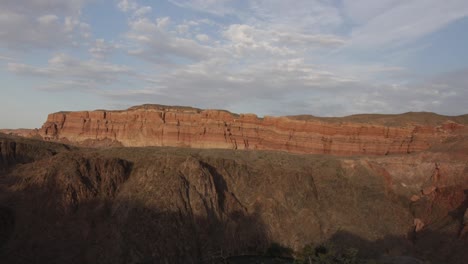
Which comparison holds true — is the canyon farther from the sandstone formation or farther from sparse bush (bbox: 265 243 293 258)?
sparse bush (bbox: 265 243 293 258)

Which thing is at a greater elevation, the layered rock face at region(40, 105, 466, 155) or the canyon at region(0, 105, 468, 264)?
the layered rock face at region(40, 105, 466, 155)

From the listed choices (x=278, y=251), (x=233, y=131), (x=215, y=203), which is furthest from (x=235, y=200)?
(x=233, y=131)

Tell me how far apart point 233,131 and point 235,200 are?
74.5 ft

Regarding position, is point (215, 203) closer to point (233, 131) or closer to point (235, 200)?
point (235, 200)

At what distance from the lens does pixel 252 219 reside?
4231cm

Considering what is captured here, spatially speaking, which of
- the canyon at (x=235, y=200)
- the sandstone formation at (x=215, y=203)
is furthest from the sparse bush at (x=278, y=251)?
the sandstone formation at (x=215, y=203)

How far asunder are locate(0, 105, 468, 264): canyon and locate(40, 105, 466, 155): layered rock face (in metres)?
0.34

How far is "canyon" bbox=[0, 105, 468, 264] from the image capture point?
34969 mm

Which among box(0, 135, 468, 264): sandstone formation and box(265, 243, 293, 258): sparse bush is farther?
box(265, 243, 293, 258): sparse bush

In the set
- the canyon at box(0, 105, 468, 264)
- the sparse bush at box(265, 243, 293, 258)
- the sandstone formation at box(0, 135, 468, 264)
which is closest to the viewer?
the sandstone formation at box(0, 135, 468, 264)

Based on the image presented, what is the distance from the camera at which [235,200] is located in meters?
43.8

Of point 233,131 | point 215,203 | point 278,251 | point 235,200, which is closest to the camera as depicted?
point 278,251

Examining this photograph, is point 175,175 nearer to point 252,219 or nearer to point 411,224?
point 252,219

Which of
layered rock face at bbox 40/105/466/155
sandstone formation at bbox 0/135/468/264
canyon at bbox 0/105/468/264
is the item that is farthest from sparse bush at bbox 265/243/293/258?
layered rock face at bbox 40/105/466/155
